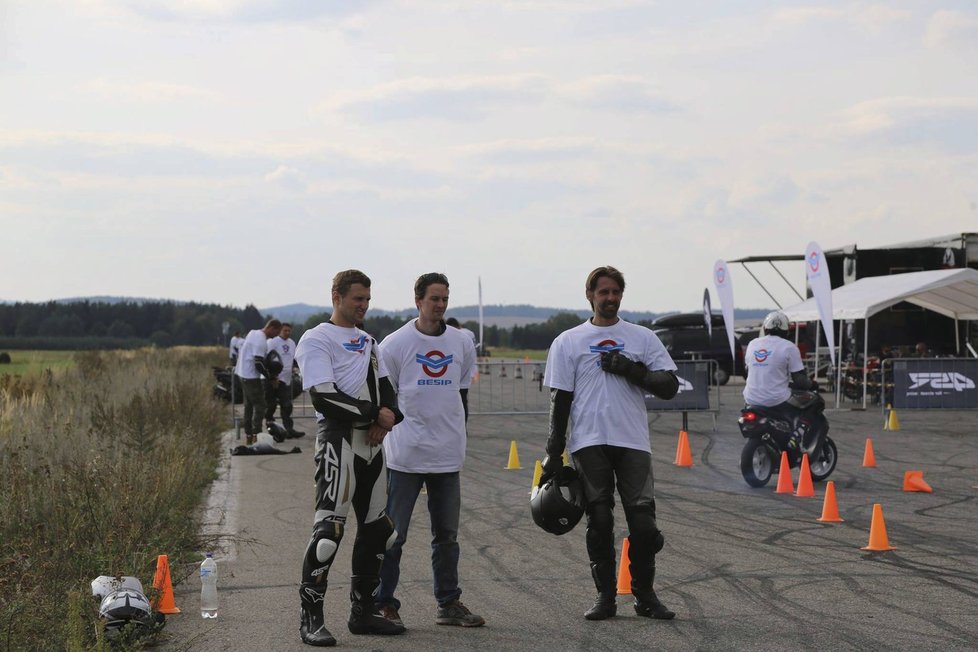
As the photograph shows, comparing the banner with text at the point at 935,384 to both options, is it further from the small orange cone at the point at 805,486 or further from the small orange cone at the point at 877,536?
the small orange cone at the point at 877,536

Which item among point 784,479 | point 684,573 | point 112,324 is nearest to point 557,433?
point 684,573

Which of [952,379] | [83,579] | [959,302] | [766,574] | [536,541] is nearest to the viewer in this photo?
[83,579]

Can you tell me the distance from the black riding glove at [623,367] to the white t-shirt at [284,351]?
12856 millimetres

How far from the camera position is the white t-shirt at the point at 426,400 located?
698cm

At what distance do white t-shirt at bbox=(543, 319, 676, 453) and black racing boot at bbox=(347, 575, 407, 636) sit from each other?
142 cm

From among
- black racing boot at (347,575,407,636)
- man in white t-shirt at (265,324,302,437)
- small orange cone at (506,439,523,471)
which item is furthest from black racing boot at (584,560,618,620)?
man in white t-shirt at (265,324,302,437)

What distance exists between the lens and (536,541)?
9844 mm

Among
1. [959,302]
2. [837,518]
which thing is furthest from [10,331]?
[837,518]

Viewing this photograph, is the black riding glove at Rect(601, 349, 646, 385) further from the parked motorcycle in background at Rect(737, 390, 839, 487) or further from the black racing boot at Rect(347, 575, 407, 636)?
the parked motorcycle in background at Rect(737, 390, 839, 487)

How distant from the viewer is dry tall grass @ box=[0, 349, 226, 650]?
635cm

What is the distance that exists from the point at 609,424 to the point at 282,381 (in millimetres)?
13026

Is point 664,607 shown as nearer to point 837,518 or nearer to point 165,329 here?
point 837,518

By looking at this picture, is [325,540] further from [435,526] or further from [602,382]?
[602,382]

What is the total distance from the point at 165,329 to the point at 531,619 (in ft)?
336
